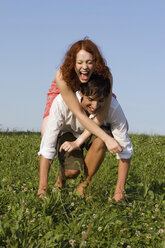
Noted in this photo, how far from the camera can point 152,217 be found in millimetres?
4566

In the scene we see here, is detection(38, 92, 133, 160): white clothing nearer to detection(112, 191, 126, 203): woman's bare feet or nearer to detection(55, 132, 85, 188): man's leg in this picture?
detection(55, 132, 85, 188): man's leg

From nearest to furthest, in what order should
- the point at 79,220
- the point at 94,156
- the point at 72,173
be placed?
1. the point at 79,220
2. the point at 94,156
3. the point at 72,173

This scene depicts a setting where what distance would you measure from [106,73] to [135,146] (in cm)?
731

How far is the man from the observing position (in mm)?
4816

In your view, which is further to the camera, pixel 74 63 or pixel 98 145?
pixel 98 145

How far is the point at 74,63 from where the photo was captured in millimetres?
4926

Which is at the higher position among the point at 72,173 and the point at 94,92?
the point at 94,92

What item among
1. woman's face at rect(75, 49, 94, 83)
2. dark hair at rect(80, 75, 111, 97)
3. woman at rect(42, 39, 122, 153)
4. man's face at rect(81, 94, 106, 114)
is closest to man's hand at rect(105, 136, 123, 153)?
woman at rect(42, 39, 122, 153)

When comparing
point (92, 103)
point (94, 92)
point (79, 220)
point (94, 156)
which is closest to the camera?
point (79, 220)

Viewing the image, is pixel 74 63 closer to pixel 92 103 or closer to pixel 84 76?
pixel 84 76

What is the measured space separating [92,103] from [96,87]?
0.22m

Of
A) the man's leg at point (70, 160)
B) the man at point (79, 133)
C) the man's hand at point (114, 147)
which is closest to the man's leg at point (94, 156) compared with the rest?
the man at point (79, 133)

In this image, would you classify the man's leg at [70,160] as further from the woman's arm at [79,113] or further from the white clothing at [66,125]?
the woman's arm at [79,113]

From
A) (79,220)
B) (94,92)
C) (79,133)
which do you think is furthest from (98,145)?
(79,220)
